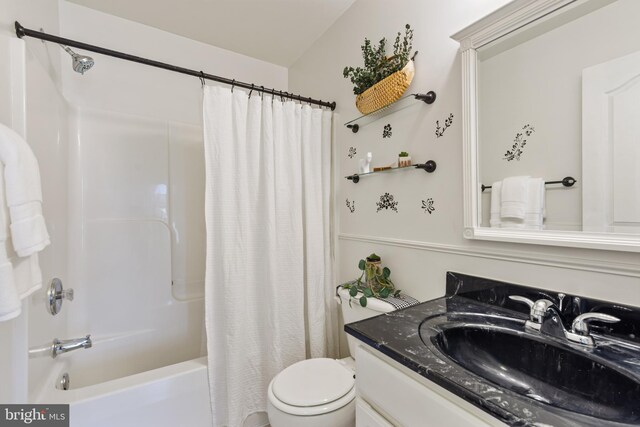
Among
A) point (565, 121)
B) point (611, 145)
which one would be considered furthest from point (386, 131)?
point (611, 145)

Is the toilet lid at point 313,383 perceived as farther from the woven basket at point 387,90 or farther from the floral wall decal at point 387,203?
the woven basket at point 387,90

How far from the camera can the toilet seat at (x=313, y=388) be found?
42.7 inches

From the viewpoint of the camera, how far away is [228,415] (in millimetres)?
1459

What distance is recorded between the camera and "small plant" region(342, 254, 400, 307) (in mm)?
1368

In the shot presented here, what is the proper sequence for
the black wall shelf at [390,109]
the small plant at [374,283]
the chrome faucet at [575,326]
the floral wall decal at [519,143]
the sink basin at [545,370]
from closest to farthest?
the sink basin at [545,370] < the chrome faucet at [575,326] < the floral wall decal at [519,143] < the black wall shelf at [390,109] < the small plant at [374,283]

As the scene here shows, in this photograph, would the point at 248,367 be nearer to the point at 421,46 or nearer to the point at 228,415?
the point at 228,415

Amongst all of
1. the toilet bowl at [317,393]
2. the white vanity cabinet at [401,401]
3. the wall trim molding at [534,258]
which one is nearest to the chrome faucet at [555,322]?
the wall trim molding at [534,258]

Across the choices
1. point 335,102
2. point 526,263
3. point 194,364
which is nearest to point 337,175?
point 335,102

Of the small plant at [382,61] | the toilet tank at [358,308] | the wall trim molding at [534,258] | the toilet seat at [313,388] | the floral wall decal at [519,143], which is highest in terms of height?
the small plant at [382,61]

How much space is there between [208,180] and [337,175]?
838mm

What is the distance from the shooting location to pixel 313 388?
1.19 m

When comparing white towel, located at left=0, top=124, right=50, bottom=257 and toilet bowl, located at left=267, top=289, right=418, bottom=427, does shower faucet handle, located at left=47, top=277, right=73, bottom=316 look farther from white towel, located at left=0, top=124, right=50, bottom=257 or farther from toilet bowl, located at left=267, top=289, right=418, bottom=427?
toilet bowl, located at left=267, top=289, right=418, bottom=427

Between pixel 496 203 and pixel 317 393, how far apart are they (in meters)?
1.05

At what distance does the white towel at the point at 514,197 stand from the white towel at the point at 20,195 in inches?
60.4
